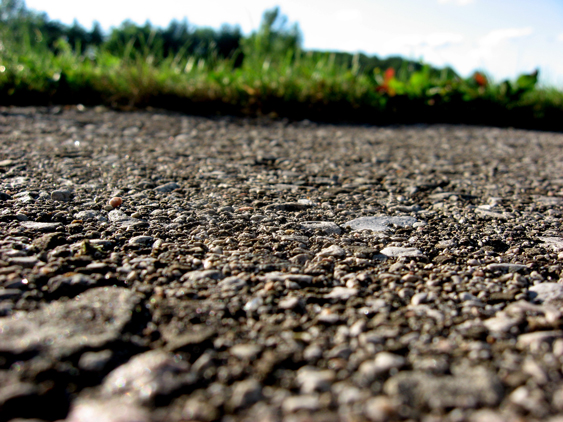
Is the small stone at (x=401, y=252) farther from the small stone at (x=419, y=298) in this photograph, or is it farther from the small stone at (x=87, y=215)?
the small stone at (x=87, y=215)

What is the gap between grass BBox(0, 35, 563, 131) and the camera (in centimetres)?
520

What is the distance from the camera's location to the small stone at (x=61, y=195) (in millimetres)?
1994

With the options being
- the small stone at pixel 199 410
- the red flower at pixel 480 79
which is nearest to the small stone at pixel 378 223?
the small stone at pixel 199 410

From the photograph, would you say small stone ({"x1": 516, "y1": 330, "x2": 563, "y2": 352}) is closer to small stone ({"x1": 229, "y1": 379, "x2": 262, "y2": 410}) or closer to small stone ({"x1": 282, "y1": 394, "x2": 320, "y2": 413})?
small stone ({"x1": 282, "y1": 394, "x2": 320, "y2": 413})

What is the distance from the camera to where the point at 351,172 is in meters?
2.87

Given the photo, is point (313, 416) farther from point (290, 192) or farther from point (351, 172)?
point (351, 172)

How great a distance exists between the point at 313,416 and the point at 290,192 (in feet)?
5.26

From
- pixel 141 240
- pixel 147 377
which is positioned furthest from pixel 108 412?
pixel 141 240

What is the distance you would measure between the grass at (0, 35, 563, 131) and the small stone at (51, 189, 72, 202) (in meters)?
3.22

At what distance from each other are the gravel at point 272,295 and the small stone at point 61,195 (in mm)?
15

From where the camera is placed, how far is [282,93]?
17.2ft

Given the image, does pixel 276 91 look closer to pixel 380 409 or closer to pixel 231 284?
pixel 231 284

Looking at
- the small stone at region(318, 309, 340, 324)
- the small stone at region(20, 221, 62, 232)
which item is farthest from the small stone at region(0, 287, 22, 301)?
the small stone at region(318, 309, 340, 324)

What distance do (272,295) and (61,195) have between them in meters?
1.35
